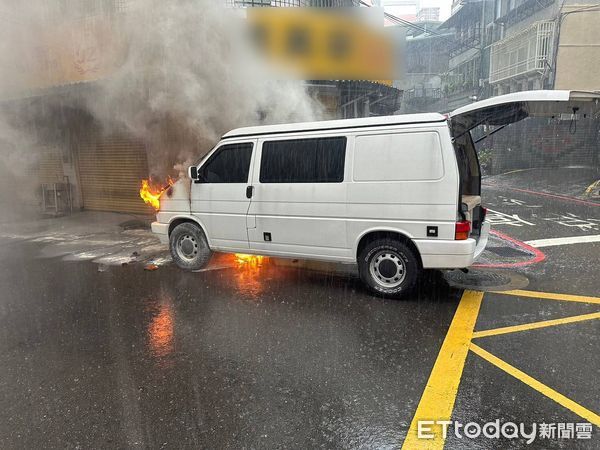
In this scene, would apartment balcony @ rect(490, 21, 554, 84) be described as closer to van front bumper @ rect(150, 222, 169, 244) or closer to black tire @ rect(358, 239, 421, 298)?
black tire @ rect(358, 239, 421, 298)

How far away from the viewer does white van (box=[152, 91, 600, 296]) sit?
4.34m

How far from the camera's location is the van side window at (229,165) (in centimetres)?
547

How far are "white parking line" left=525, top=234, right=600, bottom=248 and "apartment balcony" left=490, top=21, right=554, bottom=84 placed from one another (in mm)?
14785

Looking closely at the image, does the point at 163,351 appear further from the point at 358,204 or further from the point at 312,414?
the point at 358,204

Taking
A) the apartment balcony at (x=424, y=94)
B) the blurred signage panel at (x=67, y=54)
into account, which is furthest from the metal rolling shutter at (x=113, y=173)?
the apartment balcony at (x=424, y=94)

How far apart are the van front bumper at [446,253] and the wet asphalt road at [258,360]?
20.0 inches

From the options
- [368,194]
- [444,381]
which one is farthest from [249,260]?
[444,381]

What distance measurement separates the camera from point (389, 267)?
4703 millimetres

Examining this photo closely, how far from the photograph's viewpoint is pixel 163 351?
12.1ft

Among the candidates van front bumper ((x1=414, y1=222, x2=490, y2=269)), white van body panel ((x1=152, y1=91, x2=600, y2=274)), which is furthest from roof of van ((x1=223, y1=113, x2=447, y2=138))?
van front bumper ((x1=414, y1=222, x2=490, y2=269))

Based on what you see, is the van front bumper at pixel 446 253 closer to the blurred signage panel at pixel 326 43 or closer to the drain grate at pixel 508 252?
the drain grate at pixel 508 252

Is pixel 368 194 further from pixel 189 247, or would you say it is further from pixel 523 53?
pixel 523 53

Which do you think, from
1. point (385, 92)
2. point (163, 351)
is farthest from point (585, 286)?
point (385, 92)

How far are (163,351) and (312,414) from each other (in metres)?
1.61
